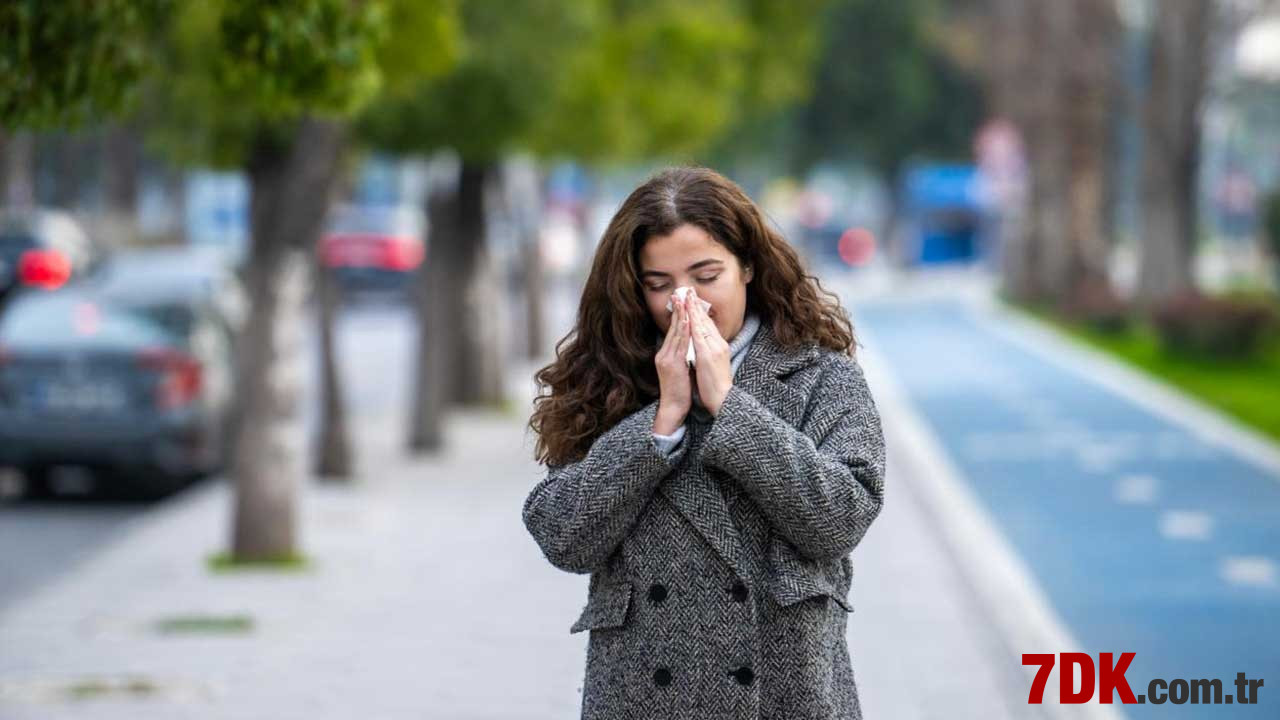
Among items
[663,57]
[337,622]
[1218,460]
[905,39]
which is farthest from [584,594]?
[905,39]

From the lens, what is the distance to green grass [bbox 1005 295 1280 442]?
2034 centimetres

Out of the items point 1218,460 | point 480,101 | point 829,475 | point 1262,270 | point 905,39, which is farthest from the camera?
point 905,39

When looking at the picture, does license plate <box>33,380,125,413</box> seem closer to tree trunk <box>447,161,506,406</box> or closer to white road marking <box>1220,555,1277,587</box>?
tree trunk <box>447,161,506,406</box>

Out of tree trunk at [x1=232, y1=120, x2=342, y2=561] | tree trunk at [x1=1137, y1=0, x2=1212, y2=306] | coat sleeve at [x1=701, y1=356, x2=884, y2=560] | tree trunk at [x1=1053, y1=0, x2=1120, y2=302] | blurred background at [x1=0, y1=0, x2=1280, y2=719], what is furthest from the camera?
tree trunk at [x1=1053, y1=0, x2=1120, y2=302]

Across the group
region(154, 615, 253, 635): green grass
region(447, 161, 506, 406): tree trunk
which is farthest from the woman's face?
region(447, 161, 506, 406): tree trunk

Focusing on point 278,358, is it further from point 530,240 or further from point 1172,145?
point 1172,145

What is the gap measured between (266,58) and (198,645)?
3149 mm

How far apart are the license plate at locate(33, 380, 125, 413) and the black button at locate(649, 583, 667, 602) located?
1103cm

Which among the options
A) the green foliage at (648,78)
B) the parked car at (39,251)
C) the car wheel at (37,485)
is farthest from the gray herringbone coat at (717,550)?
the parked car at (39,251)

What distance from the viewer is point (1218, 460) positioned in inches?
643

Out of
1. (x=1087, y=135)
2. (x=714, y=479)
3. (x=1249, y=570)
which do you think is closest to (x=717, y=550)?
(x=714, y=479)

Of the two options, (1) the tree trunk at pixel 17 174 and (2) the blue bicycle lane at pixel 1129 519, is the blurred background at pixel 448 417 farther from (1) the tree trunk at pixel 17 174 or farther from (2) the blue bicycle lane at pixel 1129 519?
(1) the tree trunk at pixel 17 174

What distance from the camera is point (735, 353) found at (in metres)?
3.66

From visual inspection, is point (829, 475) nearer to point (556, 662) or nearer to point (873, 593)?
point (556, 662)
